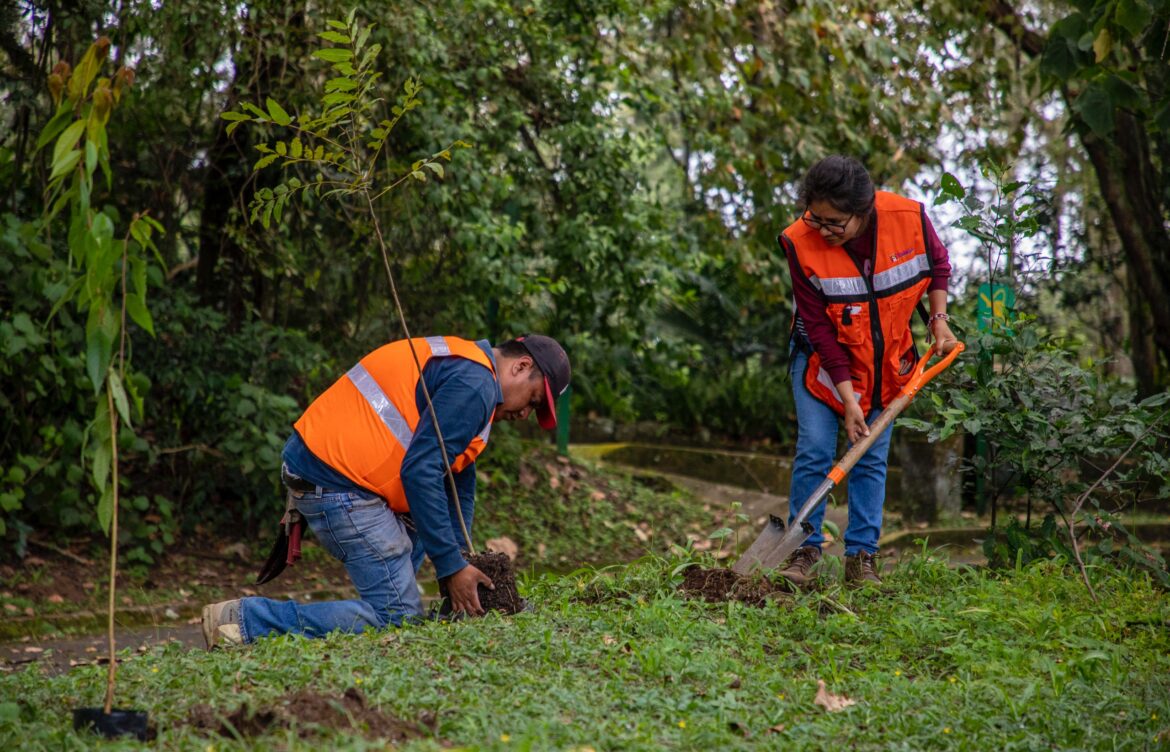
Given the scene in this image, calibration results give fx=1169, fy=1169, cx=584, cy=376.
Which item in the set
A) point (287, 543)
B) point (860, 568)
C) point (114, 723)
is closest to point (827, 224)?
point (860, 568)

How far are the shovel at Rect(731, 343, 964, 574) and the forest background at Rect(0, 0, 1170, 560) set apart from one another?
2.43ft

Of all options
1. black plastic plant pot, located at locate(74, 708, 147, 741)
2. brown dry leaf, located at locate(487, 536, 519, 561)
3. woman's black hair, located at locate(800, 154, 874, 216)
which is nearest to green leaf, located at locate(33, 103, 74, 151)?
black plastic plant pot, located at locate(74, 708, 147, 741)

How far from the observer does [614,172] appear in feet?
28.0

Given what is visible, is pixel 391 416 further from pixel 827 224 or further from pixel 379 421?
pixel 827 224

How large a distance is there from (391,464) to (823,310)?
6.45ft

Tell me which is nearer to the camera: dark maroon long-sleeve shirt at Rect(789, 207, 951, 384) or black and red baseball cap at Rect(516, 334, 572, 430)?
black and red baseball cap at Rect(516, 334, 572, 430)

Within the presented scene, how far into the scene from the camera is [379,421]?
449 centimetres

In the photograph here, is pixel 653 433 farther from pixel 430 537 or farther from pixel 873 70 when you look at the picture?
pixel 430 537

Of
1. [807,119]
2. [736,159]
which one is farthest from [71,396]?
[807,119]

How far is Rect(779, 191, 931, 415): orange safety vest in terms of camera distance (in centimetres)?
500

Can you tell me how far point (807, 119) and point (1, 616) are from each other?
21.7 ft

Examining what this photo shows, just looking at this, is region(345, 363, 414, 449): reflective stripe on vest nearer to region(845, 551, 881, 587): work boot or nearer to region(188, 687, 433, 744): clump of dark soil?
region(188, 687, 433, 744): clump of dark soil

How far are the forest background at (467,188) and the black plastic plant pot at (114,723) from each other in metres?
3.32

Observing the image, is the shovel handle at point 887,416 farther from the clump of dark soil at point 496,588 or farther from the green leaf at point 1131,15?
the green leaf at point 1131,15
